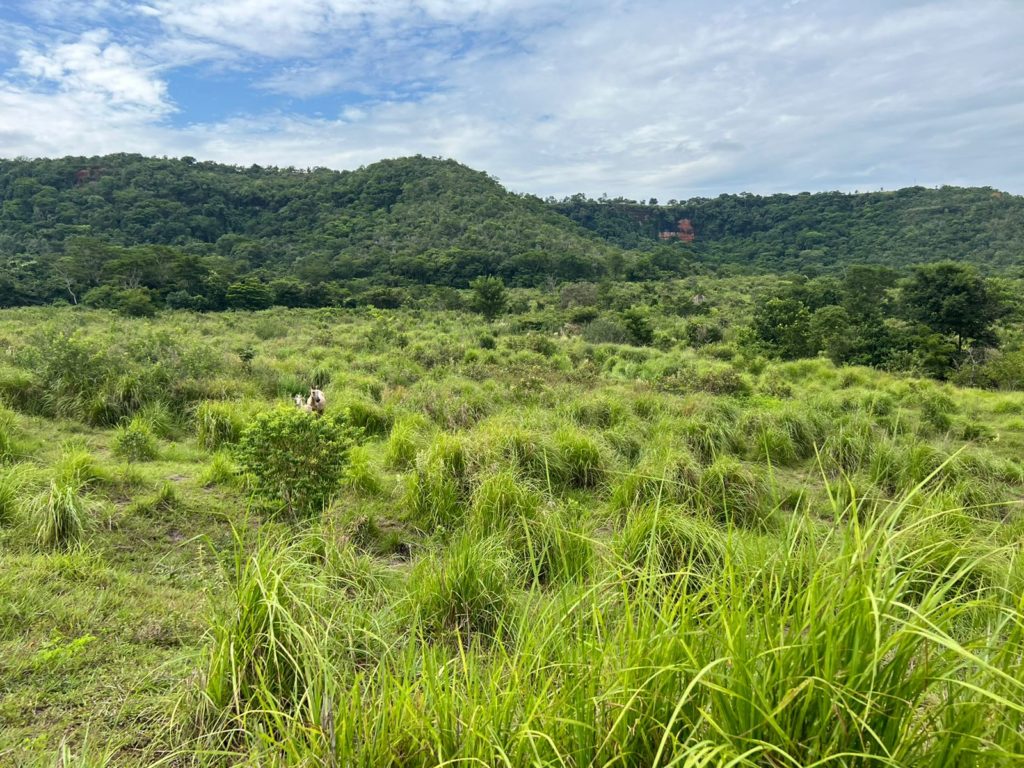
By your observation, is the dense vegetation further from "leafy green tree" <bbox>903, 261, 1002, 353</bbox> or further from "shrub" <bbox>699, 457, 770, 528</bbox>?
"shrub" <bbox>699, 457, 770, 528</bbox>

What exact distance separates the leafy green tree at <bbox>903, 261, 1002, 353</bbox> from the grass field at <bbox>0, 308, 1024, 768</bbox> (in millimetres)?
14652

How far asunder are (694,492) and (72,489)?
5035mm

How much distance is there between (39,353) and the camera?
8.15 meters

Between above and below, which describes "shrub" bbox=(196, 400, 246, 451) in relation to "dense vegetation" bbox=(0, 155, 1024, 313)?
below

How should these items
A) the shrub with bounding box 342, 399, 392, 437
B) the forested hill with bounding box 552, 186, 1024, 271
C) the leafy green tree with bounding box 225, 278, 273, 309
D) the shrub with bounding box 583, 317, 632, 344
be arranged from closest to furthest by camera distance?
the shrub with bounding box 342, 399, 392, 437 < the shrub with bounding box 583, 317, 632, 344 < the leafy green tree with bounding box 225, 278, 273, 309 < the forested hill with bounding box 552, 186, 1024, 271

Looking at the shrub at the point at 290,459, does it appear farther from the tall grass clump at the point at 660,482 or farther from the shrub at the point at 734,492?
the shrub at the point at 734,492

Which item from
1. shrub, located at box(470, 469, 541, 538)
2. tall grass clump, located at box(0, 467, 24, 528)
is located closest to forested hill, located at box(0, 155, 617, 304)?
tall grass clump, located at box(0, 467, 24, 528)

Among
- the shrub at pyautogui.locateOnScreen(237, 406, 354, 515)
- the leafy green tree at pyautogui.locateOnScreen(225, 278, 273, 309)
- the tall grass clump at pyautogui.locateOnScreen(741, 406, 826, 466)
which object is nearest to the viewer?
the shrub at pyautogui.locateOnScreen(237, 406, 354, 515)

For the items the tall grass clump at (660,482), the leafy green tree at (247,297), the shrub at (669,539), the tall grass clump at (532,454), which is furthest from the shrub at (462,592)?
the leafy green tree at (247,297)

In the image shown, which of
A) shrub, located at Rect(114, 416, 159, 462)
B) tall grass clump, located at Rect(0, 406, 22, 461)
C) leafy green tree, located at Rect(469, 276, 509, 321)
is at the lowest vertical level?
shrub, located at Rect(114, 416, 159, 462)

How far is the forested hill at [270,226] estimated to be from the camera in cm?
4066

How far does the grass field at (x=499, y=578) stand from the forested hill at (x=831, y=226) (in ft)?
197

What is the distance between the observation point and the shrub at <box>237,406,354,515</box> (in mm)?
4680

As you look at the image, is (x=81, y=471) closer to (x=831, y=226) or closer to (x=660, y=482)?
(x=660, y=482)
